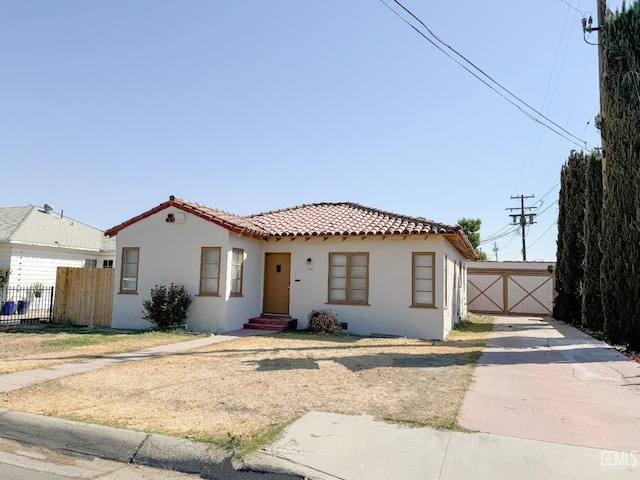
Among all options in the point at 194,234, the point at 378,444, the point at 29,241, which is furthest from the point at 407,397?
the point at 29,241

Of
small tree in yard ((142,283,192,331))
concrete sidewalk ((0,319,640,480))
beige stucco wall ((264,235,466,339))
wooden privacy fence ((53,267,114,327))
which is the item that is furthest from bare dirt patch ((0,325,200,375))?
beige stucco wall ((264,235,466,339))

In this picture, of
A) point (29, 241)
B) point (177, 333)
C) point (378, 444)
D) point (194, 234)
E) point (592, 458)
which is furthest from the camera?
point (29, 241)

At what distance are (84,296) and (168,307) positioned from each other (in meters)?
4.20

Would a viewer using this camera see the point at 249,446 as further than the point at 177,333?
No

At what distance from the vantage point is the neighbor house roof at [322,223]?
43.2 feet

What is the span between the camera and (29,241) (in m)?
19.5

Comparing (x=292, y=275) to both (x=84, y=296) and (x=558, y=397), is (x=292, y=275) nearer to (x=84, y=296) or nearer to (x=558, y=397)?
(x=84, y=296)

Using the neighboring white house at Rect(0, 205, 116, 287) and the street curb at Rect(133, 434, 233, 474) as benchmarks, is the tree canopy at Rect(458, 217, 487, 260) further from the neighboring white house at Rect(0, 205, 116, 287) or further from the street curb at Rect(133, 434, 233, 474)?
the street curb at Rect(133, 434, 233, 474)

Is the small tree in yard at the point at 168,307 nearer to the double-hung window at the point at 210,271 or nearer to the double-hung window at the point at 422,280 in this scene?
the double-hung window at the point at 210,271

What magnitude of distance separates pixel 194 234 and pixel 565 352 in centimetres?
1073

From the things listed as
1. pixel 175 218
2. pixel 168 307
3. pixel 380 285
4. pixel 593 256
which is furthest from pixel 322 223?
pixel 593 256

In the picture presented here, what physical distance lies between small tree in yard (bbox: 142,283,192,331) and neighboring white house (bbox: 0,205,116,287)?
9632 mm

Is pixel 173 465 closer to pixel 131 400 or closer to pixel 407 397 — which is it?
pixel 131 400

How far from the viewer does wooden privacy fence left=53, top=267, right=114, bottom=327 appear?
15.0 metres
